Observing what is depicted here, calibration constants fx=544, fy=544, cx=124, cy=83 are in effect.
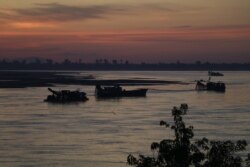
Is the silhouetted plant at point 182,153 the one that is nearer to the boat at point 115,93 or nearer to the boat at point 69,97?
the boat at point 69,97

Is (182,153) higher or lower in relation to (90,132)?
higher

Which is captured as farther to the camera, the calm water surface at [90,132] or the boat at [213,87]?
the boat at [213,87]

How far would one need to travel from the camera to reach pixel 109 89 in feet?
279

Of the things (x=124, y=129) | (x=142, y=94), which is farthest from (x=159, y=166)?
(x=142, y=94)

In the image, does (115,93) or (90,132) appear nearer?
(90,132)

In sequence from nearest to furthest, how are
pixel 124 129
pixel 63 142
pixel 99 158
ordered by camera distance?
1. pixel 99 158
2. pixel 63 142
3. pixel 124 129

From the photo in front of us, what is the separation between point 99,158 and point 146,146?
446cm

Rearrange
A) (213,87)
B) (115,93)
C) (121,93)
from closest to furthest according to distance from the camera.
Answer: (121,93), (115,93), (213,87)

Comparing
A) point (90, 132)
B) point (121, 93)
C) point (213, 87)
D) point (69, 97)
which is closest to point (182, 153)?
point (90, 132)

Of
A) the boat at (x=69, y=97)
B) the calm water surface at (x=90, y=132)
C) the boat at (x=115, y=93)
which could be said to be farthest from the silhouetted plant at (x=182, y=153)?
the boat at (x=115, y=93)

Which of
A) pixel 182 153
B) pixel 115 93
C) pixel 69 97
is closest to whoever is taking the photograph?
pixel 182 153

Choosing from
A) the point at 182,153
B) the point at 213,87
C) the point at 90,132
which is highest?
the point at 182,153

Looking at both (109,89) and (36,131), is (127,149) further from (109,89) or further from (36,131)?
(109,89)

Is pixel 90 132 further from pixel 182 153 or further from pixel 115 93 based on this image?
pixel 115 93
